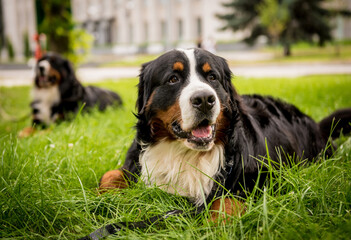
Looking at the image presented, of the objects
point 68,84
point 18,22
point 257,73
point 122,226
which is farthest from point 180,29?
point 122,226

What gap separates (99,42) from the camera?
190 ft

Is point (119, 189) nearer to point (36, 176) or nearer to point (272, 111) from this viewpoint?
point (36, 176)

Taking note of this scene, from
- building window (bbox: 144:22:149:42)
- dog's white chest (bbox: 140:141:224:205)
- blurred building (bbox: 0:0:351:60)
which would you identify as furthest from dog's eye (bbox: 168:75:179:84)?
building window (bbox: 144:22:149:42)

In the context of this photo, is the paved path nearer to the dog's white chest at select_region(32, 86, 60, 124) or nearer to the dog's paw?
the dog's white chest at select_region(32, 86, 60, 124)

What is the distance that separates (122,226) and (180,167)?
2.11 feet

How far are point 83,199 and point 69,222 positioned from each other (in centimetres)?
21

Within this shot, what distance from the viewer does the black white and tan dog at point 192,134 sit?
8.18ft

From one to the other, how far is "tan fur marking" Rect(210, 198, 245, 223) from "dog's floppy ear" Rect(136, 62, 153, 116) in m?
0.93

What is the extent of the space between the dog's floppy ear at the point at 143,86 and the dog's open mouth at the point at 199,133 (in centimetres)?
36

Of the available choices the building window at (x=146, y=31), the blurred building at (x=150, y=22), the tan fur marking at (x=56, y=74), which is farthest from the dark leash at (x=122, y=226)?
the building window at (x=146, y=31)

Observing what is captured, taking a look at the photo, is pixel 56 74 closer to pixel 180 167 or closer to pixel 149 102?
pixel 149 102

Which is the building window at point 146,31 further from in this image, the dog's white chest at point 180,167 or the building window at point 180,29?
the dog's white chest at point 180,167

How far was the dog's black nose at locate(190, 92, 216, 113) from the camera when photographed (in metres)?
2.37

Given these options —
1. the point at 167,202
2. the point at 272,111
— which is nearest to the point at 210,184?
the point at 167,202
